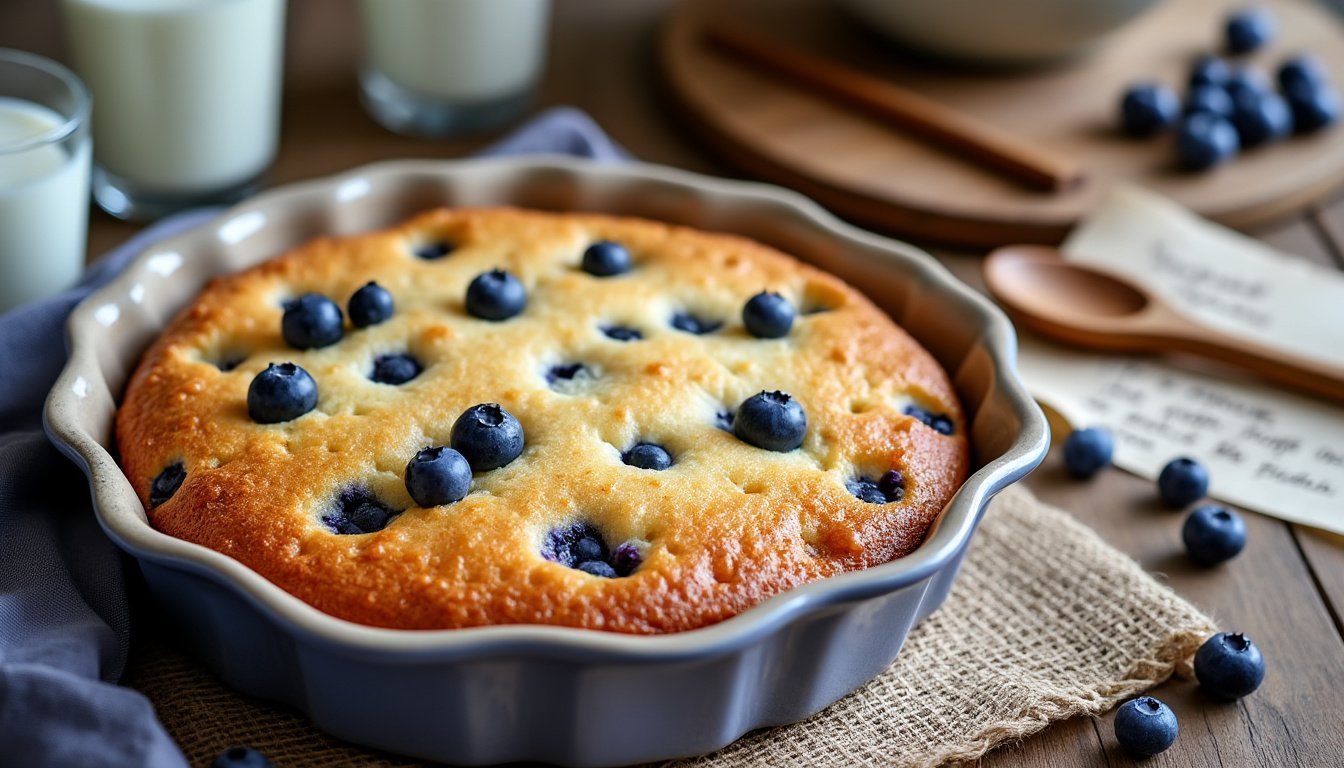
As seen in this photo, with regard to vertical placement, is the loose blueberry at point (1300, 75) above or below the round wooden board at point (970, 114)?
above

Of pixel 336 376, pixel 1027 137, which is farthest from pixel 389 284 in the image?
pixel 1027 137

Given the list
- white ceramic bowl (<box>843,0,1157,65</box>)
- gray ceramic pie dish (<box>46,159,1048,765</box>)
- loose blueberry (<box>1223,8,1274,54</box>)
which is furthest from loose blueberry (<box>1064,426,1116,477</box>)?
Result: loose blueberry (<box>1223,8,1274,54</box>)

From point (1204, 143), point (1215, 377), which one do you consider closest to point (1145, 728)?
point (1215, 377)

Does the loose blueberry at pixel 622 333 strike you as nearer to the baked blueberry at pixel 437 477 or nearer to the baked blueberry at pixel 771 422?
the baked blueberry at pixel 771 422

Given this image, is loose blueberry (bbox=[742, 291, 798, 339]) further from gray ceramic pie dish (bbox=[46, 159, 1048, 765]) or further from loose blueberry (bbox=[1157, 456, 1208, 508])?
loose blueberry (bbox=[1157, 456, 1208, 508])

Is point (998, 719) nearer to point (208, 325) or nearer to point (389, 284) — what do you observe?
point (389, 284)

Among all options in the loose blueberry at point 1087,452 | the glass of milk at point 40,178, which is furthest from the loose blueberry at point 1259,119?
the glass of milk at point 40,178
